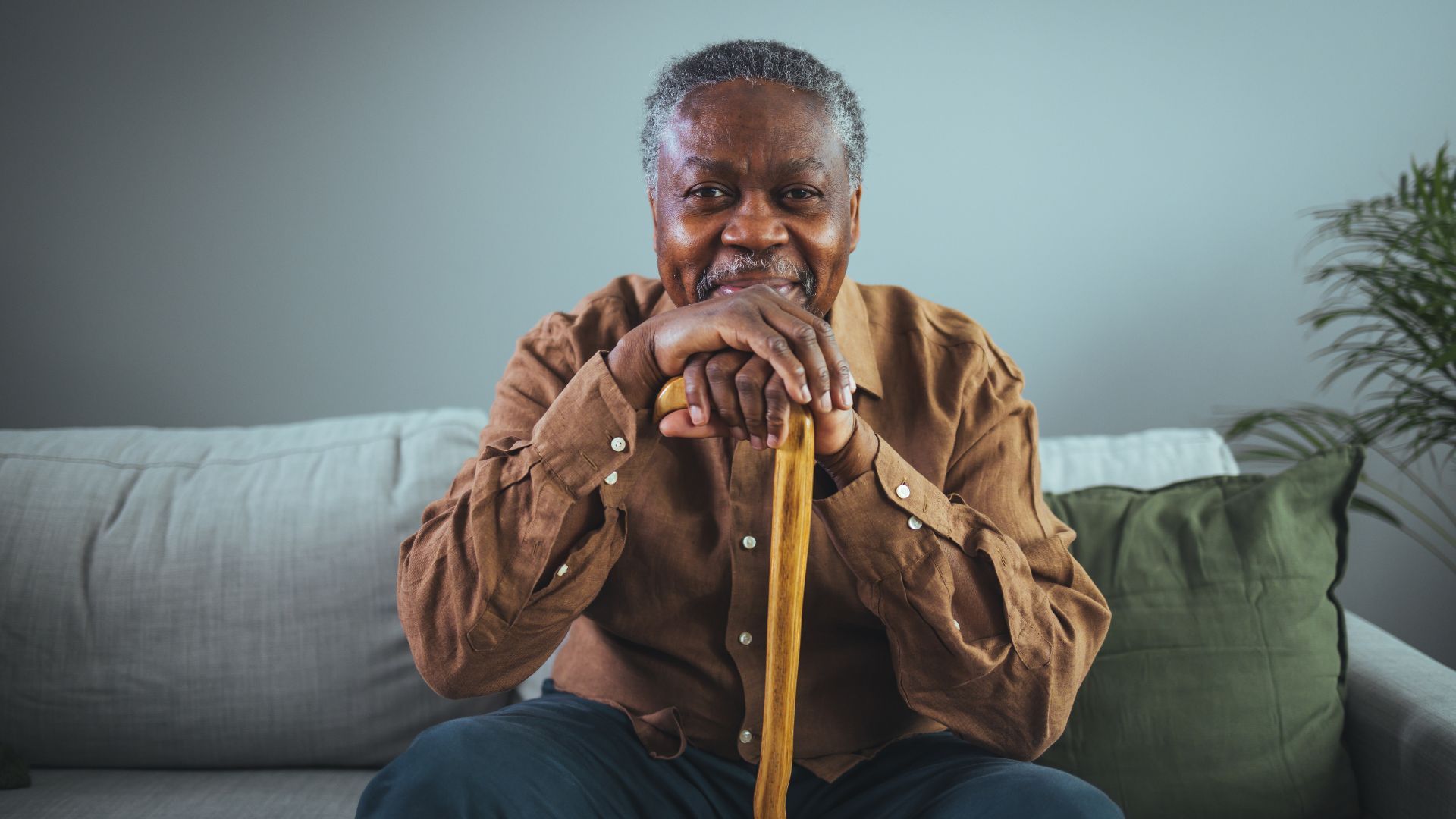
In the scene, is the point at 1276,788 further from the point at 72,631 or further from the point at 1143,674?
the point at 72,631

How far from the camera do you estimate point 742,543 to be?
1.34 m

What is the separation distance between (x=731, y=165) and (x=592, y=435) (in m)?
0.35

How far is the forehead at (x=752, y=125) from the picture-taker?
124cm

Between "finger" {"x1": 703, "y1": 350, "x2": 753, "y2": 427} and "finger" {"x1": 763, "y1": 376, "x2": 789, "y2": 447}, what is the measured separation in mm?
39

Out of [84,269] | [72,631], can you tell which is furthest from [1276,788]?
[84,269]

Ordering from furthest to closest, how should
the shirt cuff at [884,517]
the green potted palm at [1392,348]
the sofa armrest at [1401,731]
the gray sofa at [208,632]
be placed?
1. the green potted palm at [1392,348]
2. the gray sofa at [208,632]
3. the sofa armrest at [1401,731]
4. the shirt cuff at [884,517]

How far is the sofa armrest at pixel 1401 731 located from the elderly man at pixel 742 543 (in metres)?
0.51

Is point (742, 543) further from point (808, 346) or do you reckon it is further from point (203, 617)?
point (203, 617)

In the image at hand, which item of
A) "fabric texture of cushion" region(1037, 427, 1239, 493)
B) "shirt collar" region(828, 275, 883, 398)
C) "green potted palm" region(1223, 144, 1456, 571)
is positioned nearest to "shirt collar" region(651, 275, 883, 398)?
"shirt collar" region(828, 275, 883, 398)

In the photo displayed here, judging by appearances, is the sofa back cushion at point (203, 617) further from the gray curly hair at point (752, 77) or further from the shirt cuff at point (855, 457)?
the shirt cuff at point (855, 457)

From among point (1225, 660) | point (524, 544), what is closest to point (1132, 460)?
point (1225, 660)

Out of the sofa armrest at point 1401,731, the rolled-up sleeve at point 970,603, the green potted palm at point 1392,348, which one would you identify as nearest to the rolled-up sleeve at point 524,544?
the rolled-up sleeve at point 970,603

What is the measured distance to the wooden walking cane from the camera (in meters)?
1.06

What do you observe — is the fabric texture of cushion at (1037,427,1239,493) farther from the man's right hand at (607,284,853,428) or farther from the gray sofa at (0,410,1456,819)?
the man's right hand at (607,284,853,428)
